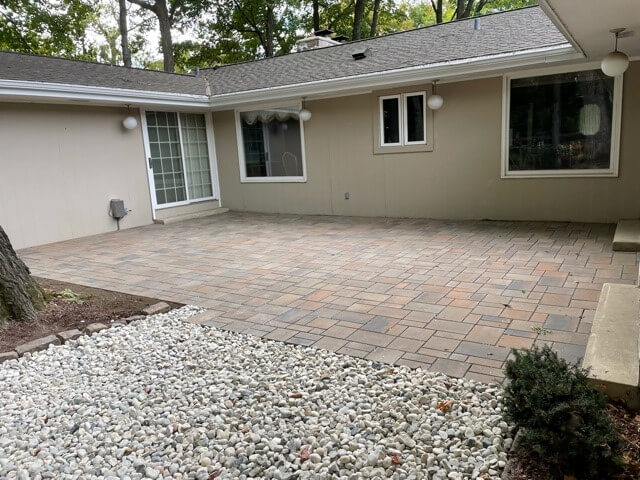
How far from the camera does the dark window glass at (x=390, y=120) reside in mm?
7805

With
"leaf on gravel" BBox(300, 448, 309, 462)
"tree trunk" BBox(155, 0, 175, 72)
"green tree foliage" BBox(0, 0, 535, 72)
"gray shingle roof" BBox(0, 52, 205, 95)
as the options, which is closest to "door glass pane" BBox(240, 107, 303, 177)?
"gray shingle roof" BBox(0, 52, 205, 95)

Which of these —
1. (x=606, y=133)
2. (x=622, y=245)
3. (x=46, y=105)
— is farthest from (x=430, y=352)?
(x=46, y=105)

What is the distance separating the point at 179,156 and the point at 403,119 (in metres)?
4.36

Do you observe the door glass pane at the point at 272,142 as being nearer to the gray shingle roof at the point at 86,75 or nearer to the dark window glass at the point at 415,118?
the gray shingle roof at the point at 86,75

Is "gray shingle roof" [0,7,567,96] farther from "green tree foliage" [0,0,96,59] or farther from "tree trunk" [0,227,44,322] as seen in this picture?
"green tree foliage" [0,0,96,59]

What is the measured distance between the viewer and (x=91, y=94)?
714 centimetres

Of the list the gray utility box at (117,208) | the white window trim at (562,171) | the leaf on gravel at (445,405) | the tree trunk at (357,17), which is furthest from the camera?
the tree trunk at (357,17)

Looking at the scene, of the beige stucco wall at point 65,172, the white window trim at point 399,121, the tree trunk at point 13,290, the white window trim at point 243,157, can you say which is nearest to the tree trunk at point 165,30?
the white window trim at point 243,157

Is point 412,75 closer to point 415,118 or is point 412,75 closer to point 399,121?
point 415,118

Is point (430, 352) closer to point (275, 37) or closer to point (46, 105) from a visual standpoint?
point (46, 105)

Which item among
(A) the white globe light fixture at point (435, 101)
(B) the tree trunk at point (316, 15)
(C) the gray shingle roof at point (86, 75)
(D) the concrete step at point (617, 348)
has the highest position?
(B) the tree trunk at point (316, 15)

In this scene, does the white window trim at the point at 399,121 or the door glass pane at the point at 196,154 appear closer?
the white window trim at the point at 399,121

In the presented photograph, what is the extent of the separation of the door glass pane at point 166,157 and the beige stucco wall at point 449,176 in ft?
5.35

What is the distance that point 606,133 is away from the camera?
20.8ft
